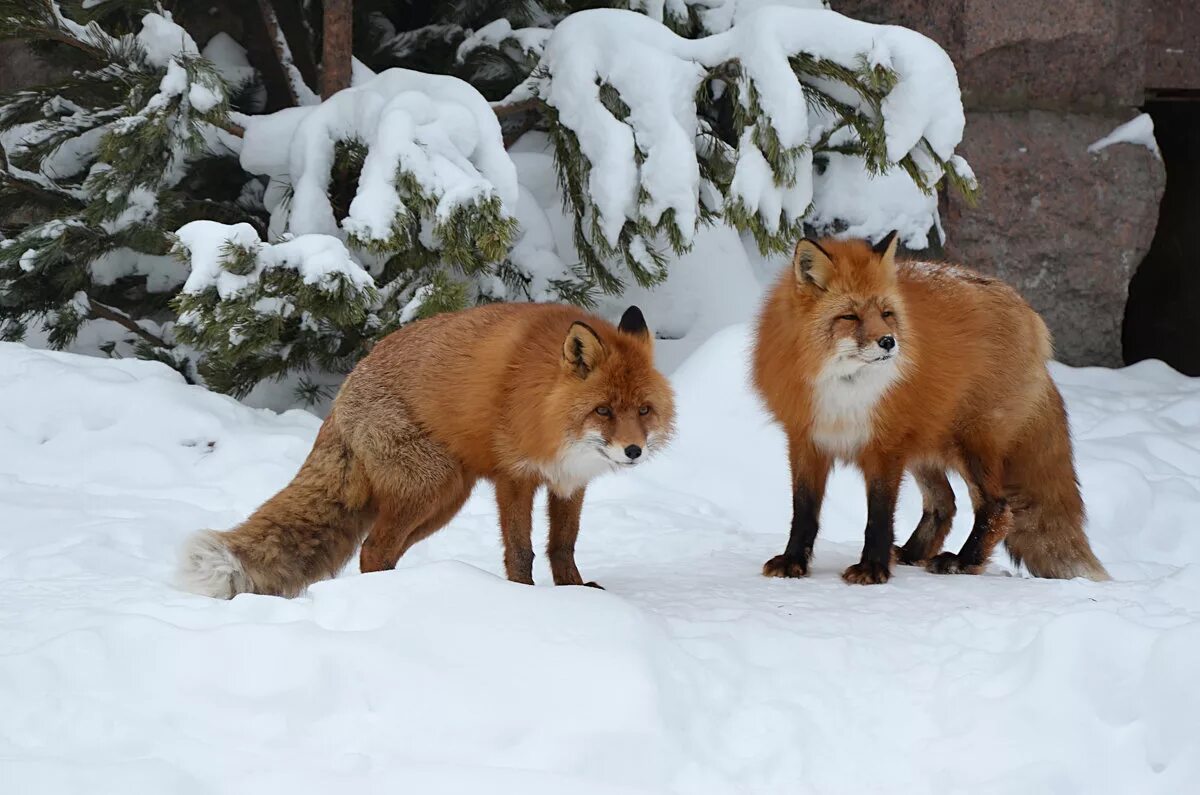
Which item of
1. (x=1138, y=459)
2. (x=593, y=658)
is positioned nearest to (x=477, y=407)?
(x=593, y=658)

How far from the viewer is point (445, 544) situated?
4.73 metres

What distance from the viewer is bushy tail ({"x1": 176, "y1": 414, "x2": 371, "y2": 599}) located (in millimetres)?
3342

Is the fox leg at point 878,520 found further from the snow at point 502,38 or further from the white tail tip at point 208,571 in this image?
the snow at point 502,38

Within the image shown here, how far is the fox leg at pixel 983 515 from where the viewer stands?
3.90 m

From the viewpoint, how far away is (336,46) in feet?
20.3

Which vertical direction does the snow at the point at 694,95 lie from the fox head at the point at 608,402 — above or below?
above

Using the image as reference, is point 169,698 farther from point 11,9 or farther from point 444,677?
point 11,9

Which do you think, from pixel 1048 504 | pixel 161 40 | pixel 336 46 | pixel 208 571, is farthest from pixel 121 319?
pixel 1048 504

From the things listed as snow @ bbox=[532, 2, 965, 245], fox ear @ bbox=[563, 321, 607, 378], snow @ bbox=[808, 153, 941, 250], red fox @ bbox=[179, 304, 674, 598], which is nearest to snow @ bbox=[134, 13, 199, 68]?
snow @ bbox=[532, 2, 965, 245]

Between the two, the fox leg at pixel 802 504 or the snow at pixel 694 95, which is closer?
the fox leg at pixel 802 504

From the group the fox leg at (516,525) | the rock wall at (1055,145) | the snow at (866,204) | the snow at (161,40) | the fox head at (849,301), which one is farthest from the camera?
the rock wall at (1055,145)

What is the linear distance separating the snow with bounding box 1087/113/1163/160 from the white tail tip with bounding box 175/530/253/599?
680 cm

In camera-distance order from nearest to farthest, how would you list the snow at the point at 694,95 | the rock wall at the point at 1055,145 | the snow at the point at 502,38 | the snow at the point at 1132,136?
1. the snow at the point at 694,95
2. the snow at the point at 502,38
3. the rock wall at the point at 1055,145
4. the snow at the point at 1132,136

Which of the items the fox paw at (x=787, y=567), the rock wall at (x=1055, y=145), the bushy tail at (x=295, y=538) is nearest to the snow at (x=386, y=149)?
the bushy tail at (x=295, y=538)
